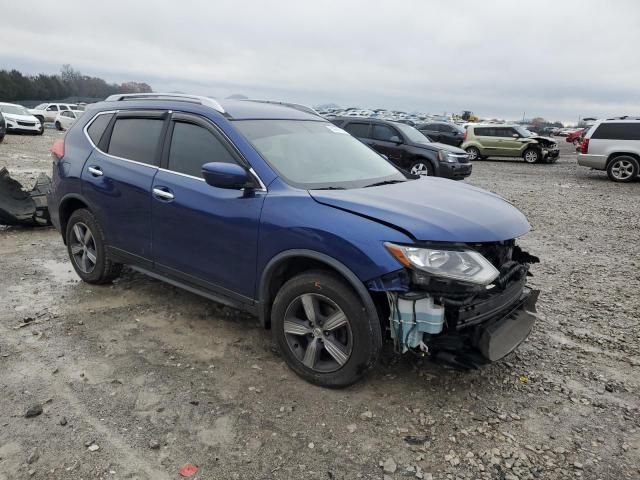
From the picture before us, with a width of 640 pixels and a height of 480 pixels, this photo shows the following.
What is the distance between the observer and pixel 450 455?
8.86 feet

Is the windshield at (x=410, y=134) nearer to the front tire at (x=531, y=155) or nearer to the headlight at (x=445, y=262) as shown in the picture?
the front tire at (x=531, y=155)

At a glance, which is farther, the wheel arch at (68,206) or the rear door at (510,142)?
the rear door at (510,142)

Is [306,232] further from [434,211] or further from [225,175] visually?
[434,211]

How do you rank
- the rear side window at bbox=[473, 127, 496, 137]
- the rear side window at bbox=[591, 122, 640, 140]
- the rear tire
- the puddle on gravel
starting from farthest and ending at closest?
the rear tire < the rear side window at bbox=[473, 127, 496, 137] < the rear side window at bbox=[591, 122, 640, 140] < the puddle on gravel

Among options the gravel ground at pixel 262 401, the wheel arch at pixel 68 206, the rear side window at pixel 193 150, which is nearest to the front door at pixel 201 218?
the rear side window at pixel 193 150

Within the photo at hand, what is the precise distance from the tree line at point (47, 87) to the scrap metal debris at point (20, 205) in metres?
59.8

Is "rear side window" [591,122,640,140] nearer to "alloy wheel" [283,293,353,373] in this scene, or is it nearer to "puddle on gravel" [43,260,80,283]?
"alloy wheel" [283,293,353,373]

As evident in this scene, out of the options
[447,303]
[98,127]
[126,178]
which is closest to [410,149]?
[98,127]

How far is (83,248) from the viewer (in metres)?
4.93

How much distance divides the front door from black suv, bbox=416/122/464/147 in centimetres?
2227

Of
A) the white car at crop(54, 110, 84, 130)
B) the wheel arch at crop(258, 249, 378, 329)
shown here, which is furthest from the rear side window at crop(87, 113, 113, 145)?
the white car at crop(54, 110, 84, 130)

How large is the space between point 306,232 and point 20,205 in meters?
5.90

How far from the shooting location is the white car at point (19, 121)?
79.8 ft

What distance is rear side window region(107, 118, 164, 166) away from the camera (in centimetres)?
417
